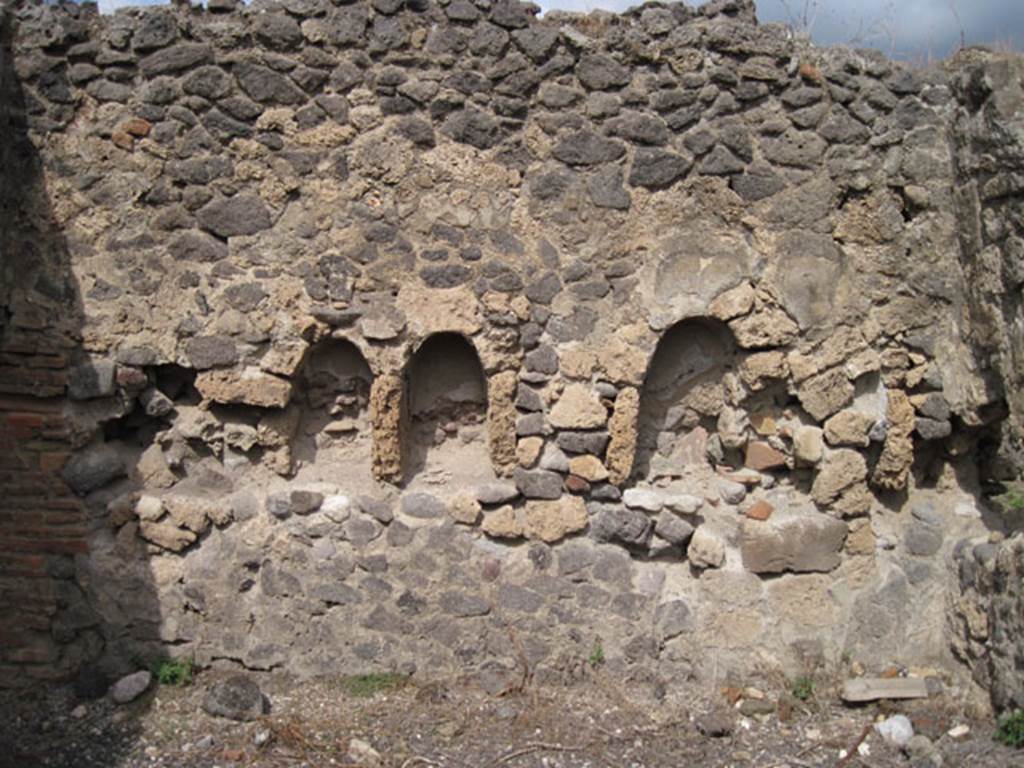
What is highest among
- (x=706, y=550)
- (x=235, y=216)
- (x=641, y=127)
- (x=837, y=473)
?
(x=641, y=127)

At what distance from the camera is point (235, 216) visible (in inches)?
165

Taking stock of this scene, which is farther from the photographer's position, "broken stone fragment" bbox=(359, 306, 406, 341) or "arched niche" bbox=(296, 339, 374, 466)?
"arched niche" bbox=(296, 339, 374, 466)

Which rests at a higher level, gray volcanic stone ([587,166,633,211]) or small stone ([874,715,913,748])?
gray volcanic stone ([587,166,633,211])

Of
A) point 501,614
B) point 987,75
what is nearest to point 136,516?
point 501,614

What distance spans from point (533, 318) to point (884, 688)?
2.37 metres

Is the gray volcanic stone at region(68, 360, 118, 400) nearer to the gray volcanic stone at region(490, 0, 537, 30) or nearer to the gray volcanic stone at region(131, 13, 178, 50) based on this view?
the gray volcanic stone at region(131, 13, 178, 50)

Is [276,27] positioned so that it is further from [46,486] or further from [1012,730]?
[1012,730]

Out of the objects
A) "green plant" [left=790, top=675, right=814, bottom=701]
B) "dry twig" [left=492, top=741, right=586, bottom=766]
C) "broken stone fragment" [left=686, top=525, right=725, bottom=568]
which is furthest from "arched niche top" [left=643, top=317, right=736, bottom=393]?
"dry twig" [left=492, top=741, right=586, bottom=766]

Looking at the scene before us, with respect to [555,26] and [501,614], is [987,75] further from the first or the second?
[501,614]

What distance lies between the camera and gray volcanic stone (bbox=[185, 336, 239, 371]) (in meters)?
4.26

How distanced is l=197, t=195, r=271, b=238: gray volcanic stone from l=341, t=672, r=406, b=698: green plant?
2259 mm

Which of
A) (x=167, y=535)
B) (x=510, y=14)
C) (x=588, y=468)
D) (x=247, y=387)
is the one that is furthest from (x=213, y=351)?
(x=510, y=14)

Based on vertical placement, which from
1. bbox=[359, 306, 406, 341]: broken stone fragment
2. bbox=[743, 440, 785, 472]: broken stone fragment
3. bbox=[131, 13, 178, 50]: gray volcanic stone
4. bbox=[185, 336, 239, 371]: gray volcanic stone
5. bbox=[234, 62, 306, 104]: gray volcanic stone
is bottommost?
bbox=[743, 440, 785, 472]: broken stone fragment

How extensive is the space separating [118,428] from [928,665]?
4198mm
